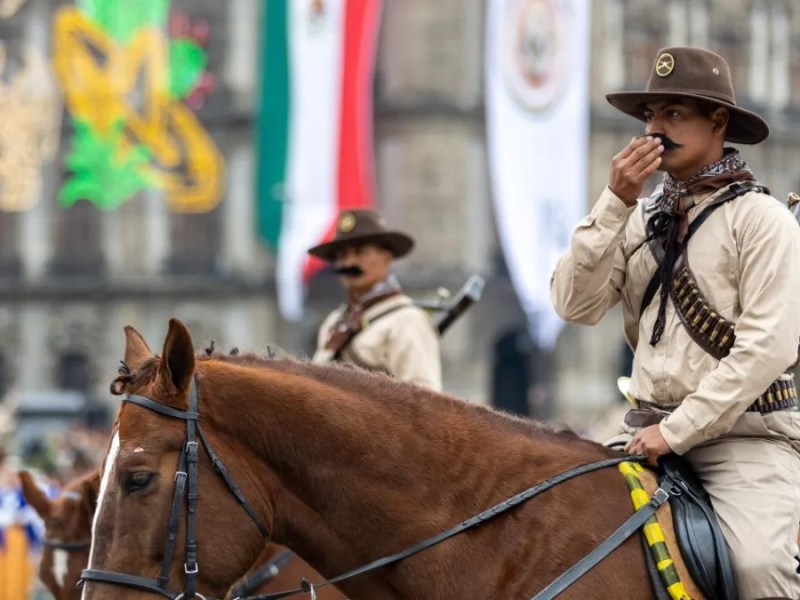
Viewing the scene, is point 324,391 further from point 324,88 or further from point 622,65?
point 622,65

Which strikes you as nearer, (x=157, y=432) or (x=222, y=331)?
(x=157, y=432)

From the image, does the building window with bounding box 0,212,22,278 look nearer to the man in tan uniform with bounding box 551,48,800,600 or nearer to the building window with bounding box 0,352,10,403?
the building window with bounding box 0,352,10,403

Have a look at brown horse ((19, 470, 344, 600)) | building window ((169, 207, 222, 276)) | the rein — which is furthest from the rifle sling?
building window ((169, 207, 222, 276))

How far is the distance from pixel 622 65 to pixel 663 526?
4113cm

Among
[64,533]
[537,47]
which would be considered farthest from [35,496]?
[537,47]

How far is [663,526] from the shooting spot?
4551 millimetres

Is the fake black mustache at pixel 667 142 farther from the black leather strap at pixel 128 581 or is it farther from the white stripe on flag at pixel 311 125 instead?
the white stripe on flag at pixel 311 125

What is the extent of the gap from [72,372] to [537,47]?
17.2 m

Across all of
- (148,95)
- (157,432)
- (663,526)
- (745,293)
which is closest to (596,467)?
(663,526)

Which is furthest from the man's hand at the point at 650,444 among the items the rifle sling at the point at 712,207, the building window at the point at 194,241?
the building window at the point at 194,241

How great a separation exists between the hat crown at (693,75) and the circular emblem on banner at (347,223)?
162 inches

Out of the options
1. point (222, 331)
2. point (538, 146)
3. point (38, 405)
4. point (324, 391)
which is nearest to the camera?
point (324, 391)

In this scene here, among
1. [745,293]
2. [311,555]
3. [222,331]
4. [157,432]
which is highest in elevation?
[745,293]

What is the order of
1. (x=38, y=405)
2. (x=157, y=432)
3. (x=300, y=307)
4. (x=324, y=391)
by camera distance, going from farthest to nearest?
1. (x=300, y=307)
2. (x=38, y=405)
3. (x=324, y=391)
4. (x=157, y=432)
